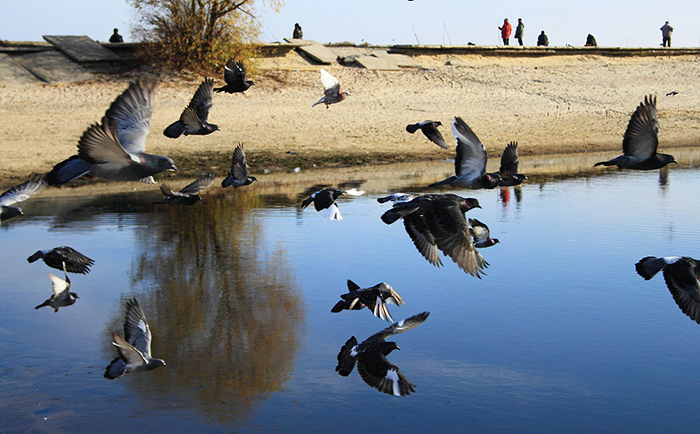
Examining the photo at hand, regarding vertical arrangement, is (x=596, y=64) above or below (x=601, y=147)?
above

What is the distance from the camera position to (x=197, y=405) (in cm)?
525

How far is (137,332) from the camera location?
552cm

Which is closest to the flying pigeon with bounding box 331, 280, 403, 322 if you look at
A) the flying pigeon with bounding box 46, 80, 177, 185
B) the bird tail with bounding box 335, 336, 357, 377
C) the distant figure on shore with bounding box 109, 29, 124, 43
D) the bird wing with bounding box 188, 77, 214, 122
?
the bird tail with bounding box 335, 336, 357, 377

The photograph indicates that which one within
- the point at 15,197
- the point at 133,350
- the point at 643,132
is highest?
the point at 643,132

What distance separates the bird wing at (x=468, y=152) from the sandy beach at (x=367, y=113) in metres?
9.90

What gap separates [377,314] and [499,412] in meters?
1.67

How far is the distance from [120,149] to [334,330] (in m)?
2.59

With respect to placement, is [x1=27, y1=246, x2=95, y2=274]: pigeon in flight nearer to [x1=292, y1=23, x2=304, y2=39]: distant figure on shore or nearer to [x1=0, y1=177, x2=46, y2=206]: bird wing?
[x1=0, y1=177, x2=46, y2=206]: bird wing

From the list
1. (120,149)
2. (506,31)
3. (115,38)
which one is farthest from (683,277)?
(506,31)

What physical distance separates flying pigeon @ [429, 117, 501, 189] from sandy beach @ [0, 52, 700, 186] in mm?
9892

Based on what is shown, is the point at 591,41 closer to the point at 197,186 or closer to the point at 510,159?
the point at 510,159

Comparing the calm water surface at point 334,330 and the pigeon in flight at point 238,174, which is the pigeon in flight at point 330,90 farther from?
the calm water surface at point 334,330

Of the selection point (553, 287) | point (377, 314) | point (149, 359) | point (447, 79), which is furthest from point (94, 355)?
point (447, 79)

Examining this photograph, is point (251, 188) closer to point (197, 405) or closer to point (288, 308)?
point (288, 308)
